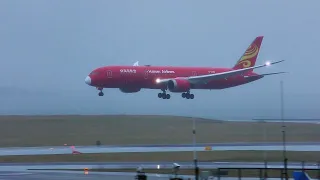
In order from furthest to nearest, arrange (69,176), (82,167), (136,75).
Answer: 1. (136,75)
2. (82,167)
3. (69,176)

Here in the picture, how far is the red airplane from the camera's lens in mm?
81750

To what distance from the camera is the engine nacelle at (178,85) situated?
279 ft

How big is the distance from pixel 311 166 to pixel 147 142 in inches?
1104

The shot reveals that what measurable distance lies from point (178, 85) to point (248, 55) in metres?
16.8

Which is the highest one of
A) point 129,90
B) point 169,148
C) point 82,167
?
point 129,90

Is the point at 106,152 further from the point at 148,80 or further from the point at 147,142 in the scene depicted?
the point at 148,80

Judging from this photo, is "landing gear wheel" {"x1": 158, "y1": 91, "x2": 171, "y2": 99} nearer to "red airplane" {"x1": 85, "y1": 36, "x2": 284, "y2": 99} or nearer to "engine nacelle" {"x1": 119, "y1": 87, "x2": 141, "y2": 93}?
"red airplane" {"x1": 85, "y1": 36, "x2": 284, "y2": 99}

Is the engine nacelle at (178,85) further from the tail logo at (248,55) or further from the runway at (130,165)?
the runway at (130,165)

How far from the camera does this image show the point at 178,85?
278 ft

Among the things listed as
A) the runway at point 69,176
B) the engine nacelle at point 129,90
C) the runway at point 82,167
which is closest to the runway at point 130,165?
the runway at point 82,167

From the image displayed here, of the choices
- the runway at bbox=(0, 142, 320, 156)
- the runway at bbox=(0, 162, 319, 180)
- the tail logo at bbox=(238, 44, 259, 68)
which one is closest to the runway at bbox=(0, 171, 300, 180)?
the runway at bbox=(0, 162, 319, 180)

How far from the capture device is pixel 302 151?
62375 mm

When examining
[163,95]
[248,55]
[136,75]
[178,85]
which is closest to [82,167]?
[136,75]

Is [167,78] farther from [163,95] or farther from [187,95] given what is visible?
[187,95]
